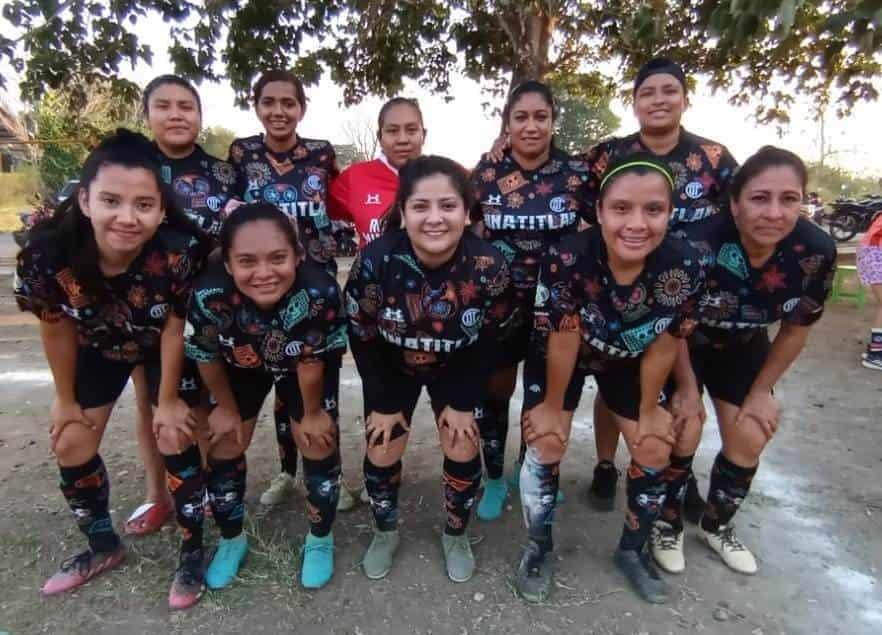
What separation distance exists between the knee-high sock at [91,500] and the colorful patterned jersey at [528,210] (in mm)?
1832

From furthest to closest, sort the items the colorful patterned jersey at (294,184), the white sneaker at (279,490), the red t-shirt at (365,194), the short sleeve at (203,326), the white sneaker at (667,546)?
1. the white sneaker at (279,490)
2. the red t-shirt at (365,194)
3. the colorful patterned jersey at (294,184)
4. the white sneaker at (667,546)
5. the short sleeve at (203,326)

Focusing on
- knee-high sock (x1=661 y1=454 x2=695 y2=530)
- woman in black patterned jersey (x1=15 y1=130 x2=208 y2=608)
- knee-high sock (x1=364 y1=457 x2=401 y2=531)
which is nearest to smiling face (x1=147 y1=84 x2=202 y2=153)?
woman in black patterned jersey (x1=15 y1=130 x2=208 y2=608)

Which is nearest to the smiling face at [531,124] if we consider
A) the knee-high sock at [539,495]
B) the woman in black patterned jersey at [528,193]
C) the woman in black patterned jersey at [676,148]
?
the woman in black patterned jersey at [528,193]

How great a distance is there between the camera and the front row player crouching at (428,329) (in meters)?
2.26

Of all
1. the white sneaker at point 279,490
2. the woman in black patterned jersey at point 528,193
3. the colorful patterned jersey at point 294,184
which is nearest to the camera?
the woman in black patterned jersey at point 528,193

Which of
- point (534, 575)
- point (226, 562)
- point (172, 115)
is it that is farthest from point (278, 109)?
point (534, 575)

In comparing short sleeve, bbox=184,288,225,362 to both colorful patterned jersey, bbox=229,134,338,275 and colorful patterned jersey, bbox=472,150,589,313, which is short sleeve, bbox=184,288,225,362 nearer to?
colorful patterned jersey, bbox=229,134,338,275

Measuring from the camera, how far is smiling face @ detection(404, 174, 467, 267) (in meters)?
2.20

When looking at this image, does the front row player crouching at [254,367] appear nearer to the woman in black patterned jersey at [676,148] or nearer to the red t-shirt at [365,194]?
the red t-shirt at [365,194]

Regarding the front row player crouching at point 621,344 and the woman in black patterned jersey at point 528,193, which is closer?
the front row player crouching at point 621,344

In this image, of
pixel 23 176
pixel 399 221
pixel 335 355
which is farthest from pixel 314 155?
pixel 23 176

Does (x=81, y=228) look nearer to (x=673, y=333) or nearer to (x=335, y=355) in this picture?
(x=335, y=355)

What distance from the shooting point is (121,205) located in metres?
2.03

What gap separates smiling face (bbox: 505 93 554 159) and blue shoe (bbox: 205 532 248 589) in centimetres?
201
